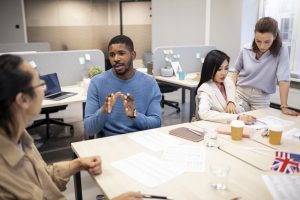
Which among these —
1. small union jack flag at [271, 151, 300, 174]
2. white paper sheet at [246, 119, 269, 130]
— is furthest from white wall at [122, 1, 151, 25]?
small union jack flag at [271, 151, 300, 174]

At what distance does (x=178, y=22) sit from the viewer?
5.79 meters

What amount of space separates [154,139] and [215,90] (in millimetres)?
762

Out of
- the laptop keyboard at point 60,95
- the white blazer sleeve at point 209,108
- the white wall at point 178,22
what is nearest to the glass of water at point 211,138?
the white blazer sleeve at point 209,108

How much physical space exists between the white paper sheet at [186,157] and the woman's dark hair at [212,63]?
31.0 inches

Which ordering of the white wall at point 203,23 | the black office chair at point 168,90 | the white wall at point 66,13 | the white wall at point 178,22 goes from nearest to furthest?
the black office chair at point 168,90
the white wall at point 203,23
the white wall at point 178,22
the white wall at point 66,13

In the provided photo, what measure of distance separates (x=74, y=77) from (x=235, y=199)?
2.80 metres

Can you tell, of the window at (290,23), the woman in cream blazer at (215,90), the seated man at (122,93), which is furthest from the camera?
the window at (290,23)

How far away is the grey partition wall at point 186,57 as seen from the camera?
4258 mm

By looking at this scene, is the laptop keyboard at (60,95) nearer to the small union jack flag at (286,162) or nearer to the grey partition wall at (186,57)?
the grey partition wall at (186,57)

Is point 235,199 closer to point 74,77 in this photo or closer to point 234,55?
point 74,77

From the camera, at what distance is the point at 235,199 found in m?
1.18

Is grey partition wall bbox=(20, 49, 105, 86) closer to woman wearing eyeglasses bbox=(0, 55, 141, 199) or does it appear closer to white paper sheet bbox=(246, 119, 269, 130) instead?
white paper sheet bbox=(246, 119, 269, 130)

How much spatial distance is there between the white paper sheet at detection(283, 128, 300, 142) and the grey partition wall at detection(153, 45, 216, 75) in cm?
250

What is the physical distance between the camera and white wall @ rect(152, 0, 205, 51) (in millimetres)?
5566
